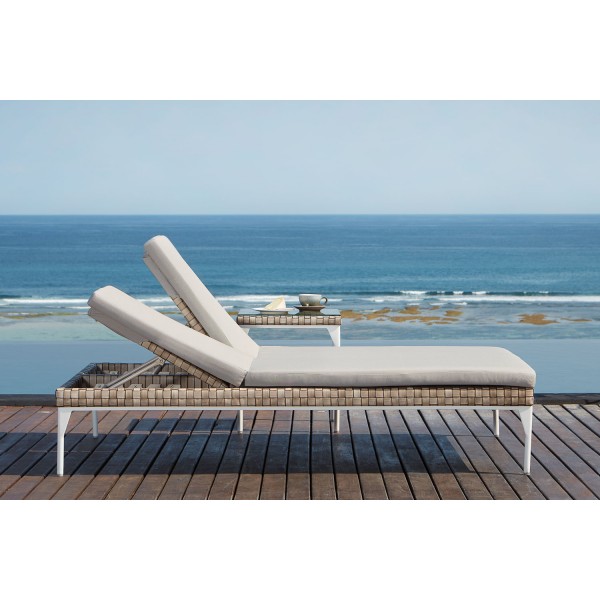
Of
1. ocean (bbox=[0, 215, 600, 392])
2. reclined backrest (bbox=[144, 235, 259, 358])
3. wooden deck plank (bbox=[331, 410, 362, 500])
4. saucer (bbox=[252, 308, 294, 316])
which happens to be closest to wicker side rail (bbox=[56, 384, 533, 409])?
wooden deck plank (bbox=[331, 410, 362, 500])

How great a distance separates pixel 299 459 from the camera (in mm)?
4109

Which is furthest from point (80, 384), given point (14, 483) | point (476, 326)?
point (476, 326)

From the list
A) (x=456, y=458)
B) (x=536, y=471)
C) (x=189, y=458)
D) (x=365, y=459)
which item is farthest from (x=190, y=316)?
(x=536, y=471)

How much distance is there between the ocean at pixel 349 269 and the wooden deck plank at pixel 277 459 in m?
7.43

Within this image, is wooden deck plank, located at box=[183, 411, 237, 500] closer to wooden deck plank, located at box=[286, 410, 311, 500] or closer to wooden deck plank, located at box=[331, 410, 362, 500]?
wooden deck plank, located at box=[286, 410, 311, 500]

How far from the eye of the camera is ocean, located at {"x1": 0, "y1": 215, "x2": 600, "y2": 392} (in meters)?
15.2

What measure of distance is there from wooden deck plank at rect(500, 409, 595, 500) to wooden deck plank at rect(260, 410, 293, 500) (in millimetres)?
1079

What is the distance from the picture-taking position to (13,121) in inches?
1254

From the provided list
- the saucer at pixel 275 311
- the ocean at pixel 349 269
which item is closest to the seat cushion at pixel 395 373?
the saucer at pixel 275 311

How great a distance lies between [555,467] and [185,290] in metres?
1.75

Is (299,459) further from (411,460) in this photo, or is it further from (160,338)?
(160,338)
